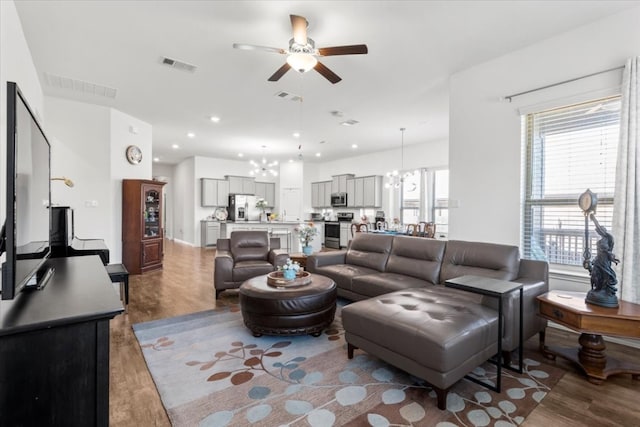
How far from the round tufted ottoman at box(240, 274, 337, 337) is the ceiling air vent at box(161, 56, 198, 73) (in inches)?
111

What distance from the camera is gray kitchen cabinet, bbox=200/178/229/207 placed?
9.61 m

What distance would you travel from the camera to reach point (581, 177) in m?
3.11

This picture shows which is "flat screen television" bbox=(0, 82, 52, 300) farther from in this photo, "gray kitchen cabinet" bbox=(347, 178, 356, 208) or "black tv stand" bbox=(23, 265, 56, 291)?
"gray kitchen cabinet" bbox=(347, 178, 356, 208)

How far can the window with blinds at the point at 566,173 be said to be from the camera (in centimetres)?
295

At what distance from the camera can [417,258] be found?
3.72 meters

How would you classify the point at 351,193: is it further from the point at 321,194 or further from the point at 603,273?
the point at 603,273

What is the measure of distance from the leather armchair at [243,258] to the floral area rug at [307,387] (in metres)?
1.25

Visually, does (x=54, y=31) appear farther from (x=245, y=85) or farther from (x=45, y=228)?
A: (x=45, y=228)

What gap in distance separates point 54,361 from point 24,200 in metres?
0.73

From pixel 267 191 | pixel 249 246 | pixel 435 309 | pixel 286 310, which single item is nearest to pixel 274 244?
pixel 249 246

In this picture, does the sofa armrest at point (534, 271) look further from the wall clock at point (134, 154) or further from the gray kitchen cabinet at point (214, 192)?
the gray kitchen cabinet at point (214, 192)

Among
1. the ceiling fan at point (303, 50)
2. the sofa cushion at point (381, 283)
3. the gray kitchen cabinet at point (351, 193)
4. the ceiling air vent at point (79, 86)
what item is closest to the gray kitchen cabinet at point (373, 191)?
the gray kitchen cabinet at point (351, 193)

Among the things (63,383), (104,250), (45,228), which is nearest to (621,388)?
(63,383)

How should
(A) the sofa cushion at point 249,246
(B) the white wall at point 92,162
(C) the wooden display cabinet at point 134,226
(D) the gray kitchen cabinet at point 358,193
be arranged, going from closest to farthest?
(A) the sofa cushion at point 249,246 < (B) the white wall at point 92,162 < (C) the wooden display cabinet at point 134,226 < (D) the gray kitchen cabinet at point 358,193
